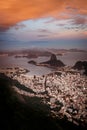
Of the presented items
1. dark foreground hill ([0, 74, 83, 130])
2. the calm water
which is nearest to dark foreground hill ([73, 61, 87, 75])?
the calm water

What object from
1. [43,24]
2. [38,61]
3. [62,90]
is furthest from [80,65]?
[43,24]

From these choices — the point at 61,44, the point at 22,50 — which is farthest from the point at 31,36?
the point at 61,44

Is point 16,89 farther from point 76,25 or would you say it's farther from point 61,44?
point 76,25

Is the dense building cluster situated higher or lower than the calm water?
lower

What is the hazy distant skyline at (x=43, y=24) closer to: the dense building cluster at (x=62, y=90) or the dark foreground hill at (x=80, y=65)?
the dark foreground hill at (x=80, y=65)

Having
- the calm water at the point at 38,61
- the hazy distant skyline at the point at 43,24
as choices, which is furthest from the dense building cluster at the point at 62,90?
the hazy distant skyline at the point at 43,24

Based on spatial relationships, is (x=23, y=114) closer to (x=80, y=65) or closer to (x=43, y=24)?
(x=80, y=65)

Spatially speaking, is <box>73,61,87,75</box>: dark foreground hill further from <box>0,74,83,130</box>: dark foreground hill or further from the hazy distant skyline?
<box>0,74,83,130</box>: dark foreground hill
